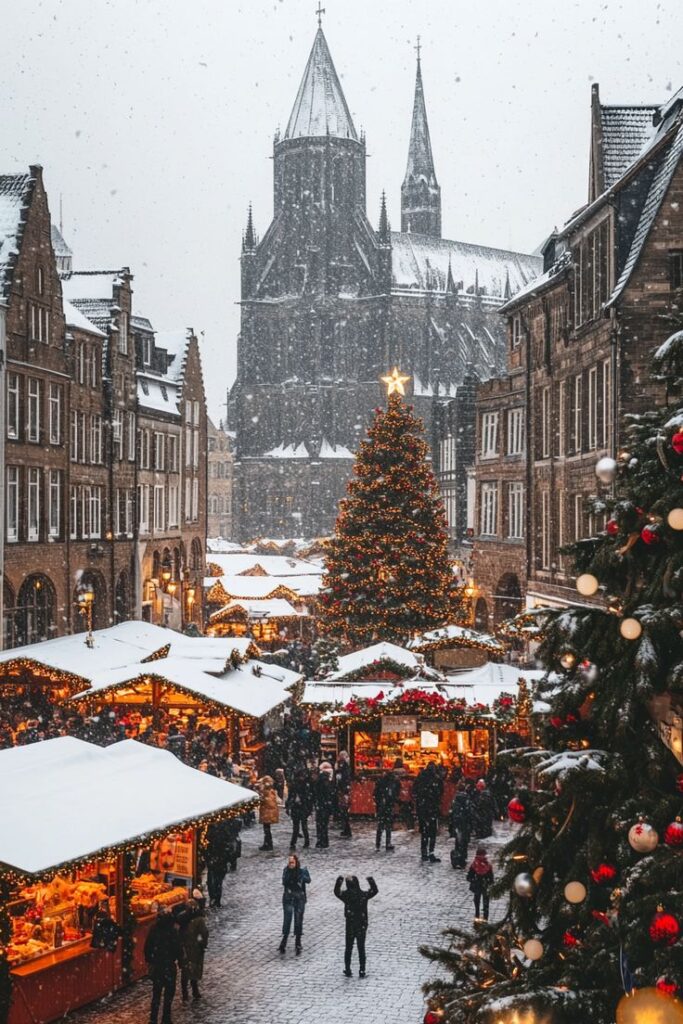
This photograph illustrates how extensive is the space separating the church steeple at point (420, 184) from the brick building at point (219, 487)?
36.5 m

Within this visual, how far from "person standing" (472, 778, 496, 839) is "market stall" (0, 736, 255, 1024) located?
18.6ft

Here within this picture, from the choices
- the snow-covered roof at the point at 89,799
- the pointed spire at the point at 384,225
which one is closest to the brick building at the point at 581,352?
Answer: the snow-covered roof at the point at 89,799

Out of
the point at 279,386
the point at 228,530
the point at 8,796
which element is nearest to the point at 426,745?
the point at 8,796

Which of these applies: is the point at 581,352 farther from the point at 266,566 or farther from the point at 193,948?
the point at 266,566

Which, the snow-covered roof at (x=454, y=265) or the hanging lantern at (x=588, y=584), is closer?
the hanging lantern at (x=588, y=584)

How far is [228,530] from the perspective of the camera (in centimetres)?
12212

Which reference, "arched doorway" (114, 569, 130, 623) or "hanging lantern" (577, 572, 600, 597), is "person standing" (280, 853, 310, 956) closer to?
"hanging lantern" (577, 572, 600, 597)

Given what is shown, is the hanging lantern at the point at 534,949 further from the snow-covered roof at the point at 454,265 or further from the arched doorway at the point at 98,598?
the snow-covered roof at the point at 454,265

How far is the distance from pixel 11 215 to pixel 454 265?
90.0 meters

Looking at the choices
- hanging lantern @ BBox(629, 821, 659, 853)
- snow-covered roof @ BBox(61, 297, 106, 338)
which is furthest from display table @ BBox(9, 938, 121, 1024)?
snow-covered roof @ BBox(61, 297, 106, 338)

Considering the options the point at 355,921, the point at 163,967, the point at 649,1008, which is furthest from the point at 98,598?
the point at 649,1008

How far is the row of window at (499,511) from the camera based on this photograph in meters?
41.1

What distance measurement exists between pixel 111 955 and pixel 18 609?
84.0 feet

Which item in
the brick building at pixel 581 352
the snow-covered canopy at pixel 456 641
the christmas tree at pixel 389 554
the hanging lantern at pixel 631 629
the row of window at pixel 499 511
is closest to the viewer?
the hanging lantern at pixel 631 629
